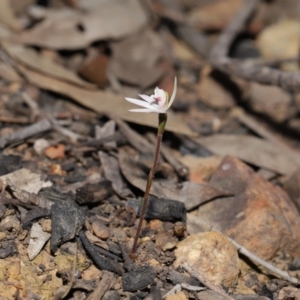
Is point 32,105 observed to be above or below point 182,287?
below

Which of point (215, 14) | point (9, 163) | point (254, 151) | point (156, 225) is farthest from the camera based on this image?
point (215, 14)

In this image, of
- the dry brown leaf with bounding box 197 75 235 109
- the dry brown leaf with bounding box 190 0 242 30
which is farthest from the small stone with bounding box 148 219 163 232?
the dry brown leaf with bounding box 190 0 242 30

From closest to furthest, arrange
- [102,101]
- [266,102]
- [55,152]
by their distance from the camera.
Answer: [55,152] < [102,101] < [266,102]

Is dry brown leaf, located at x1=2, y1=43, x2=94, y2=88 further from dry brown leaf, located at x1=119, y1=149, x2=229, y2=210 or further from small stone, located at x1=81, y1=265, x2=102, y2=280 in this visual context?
small stone, located at x1=81, y1=265, x2=102, y2=280

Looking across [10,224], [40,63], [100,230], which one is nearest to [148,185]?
→ [100,230]

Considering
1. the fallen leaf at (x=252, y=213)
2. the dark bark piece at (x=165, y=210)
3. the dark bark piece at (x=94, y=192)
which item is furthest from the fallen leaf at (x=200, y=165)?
the dark bark piece at (x=94, y=192)

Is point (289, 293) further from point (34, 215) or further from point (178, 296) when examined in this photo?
point (34, 215)
